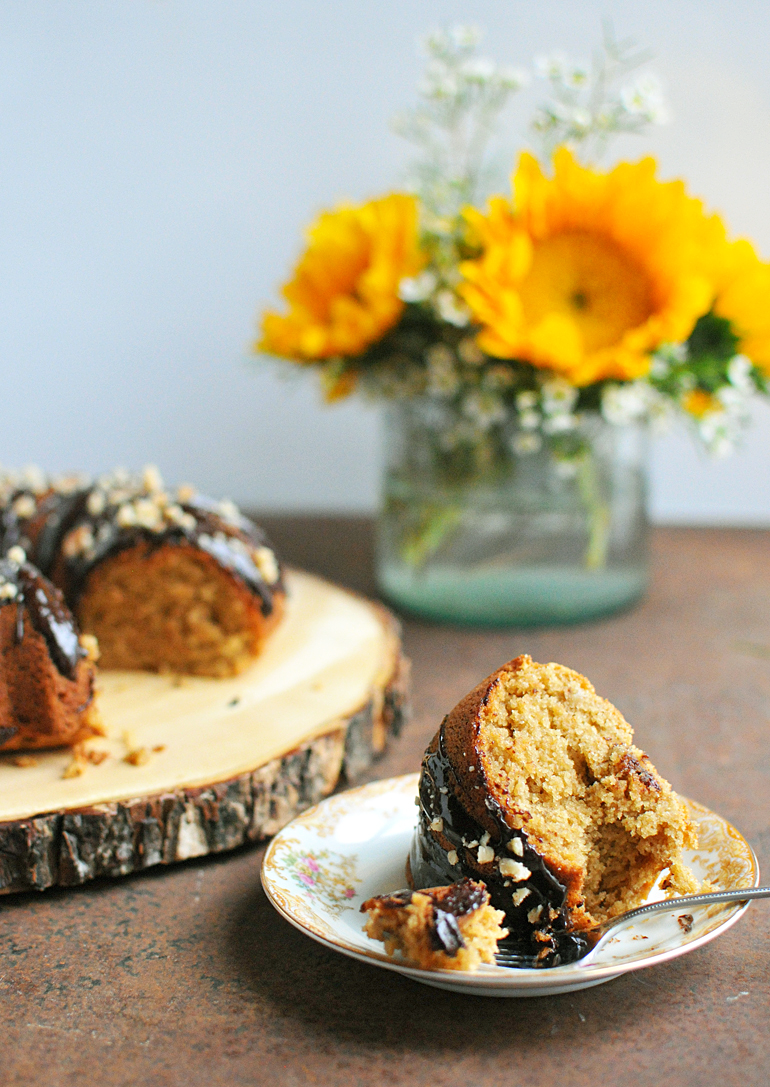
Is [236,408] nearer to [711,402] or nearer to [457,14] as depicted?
[457,14]

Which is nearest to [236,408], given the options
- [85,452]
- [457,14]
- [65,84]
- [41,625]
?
[85,452]

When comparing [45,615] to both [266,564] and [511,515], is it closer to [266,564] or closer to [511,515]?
[266,564]

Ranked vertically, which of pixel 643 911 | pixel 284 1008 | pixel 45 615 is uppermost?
pixel 45 615

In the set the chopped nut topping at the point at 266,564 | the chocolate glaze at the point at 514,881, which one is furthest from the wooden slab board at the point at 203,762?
the chocolate glaze at the point at 514,881

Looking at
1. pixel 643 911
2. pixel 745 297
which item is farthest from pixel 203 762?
pixel 745 297

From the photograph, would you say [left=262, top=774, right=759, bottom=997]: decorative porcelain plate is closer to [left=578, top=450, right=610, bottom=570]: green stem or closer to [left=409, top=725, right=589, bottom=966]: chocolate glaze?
[left=409, top=725, right=589, bottom=966]: chocolate glaze
